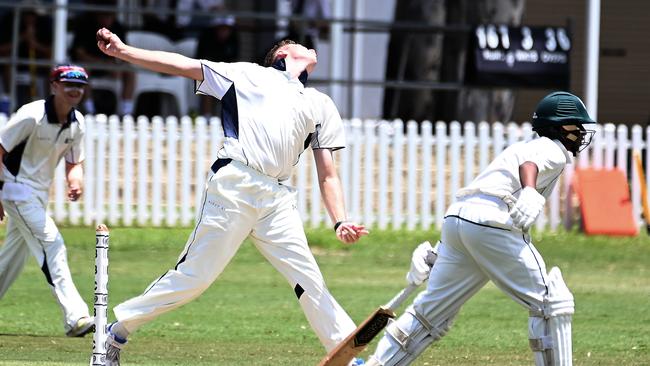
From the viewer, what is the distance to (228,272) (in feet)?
52.2

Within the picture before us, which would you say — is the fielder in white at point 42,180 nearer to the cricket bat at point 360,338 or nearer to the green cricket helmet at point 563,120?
the cricket bat at point 360,338

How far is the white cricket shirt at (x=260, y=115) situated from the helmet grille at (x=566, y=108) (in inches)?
56.0

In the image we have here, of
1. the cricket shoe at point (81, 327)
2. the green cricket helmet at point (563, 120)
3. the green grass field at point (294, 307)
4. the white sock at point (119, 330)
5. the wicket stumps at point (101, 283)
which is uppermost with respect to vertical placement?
the green cricket helmet at point (563, 120)

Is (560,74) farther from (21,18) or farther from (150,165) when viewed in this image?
(21,18)

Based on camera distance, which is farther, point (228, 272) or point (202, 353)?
point (228, 272)

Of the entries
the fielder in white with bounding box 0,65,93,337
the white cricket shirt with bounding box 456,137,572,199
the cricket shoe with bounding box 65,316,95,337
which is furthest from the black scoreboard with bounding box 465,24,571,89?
the white cricket shirt with bounding box 456,137,572,199

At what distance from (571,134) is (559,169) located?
27 centimetres

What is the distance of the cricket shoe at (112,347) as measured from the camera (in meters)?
8.22

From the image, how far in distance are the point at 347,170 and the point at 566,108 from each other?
36.9 feet

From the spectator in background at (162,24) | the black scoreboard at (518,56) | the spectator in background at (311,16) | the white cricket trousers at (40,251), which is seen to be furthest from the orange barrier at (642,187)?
the white cricket trousers at (40,251)

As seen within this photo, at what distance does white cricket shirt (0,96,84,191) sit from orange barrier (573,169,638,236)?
9.63 meters

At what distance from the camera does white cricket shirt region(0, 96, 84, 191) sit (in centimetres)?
1077

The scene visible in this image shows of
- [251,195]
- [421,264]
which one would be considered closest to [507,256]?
[421,264]

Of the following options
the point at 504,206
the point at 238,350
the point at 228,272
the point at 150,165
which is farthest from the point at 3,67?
the point at 504,206
